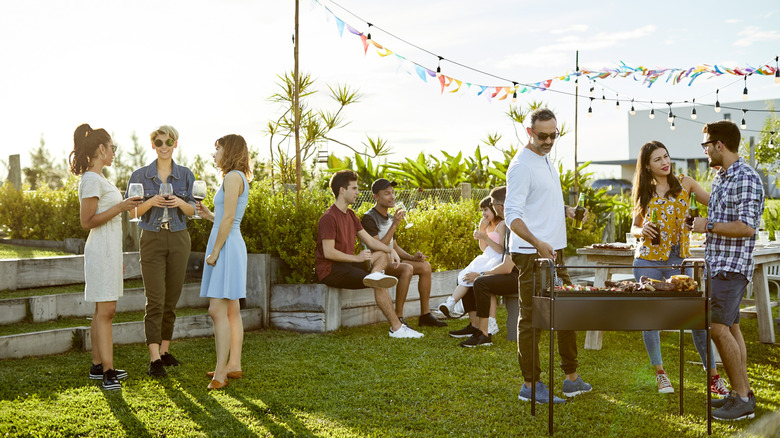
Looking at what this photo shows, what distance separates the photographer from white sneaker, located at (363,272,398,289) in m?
6.76

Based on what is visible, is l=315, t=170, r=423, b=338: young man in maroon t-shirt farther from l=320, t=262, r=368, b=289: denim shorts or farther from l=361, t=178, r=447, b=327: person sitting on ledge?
l=361, t=178, r=447, b=327: person sitting on ledge

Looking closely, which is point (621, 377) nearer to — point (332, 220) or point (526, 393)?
point (526, 393)

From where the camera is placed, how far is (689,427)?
409cm

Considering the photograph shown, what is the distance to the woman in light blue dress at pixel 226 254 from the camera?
478cm

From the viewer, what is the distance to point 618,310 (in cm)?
375

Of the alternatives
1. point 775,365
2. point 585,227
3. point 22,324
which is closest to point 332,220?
point 22,324

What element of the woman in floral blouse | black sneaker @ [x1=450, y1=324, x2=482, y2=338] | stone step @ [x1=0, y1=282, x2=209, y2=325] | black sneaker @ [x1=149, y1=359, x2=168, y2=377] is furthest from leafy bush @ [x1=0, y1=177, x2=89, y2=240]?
the woman in floral blouse

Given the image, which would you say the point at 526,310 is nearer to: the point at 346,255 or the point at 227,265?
the point at 227,265

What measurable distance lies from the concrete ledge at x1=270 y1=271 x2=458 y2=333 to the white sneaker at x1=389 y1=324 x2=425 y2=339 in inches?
25.2

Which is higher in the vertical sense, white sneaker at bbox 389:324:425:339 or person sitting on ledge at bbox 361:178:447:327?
person sitting on ledge at bbox 361:178:447:327

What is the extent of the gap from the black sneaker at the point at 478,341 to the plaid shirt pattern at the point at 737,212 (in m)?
2.60

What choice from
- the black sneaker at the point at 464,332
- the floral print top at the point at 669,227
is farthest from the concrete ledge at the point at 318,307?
the floral print top at the point at 669,227

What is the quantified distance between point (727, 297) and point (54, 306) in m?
5.58

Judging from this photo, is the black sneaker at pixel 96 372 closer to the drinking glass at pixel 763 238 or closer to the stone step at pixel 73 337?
the stone step at pixel 73 337
